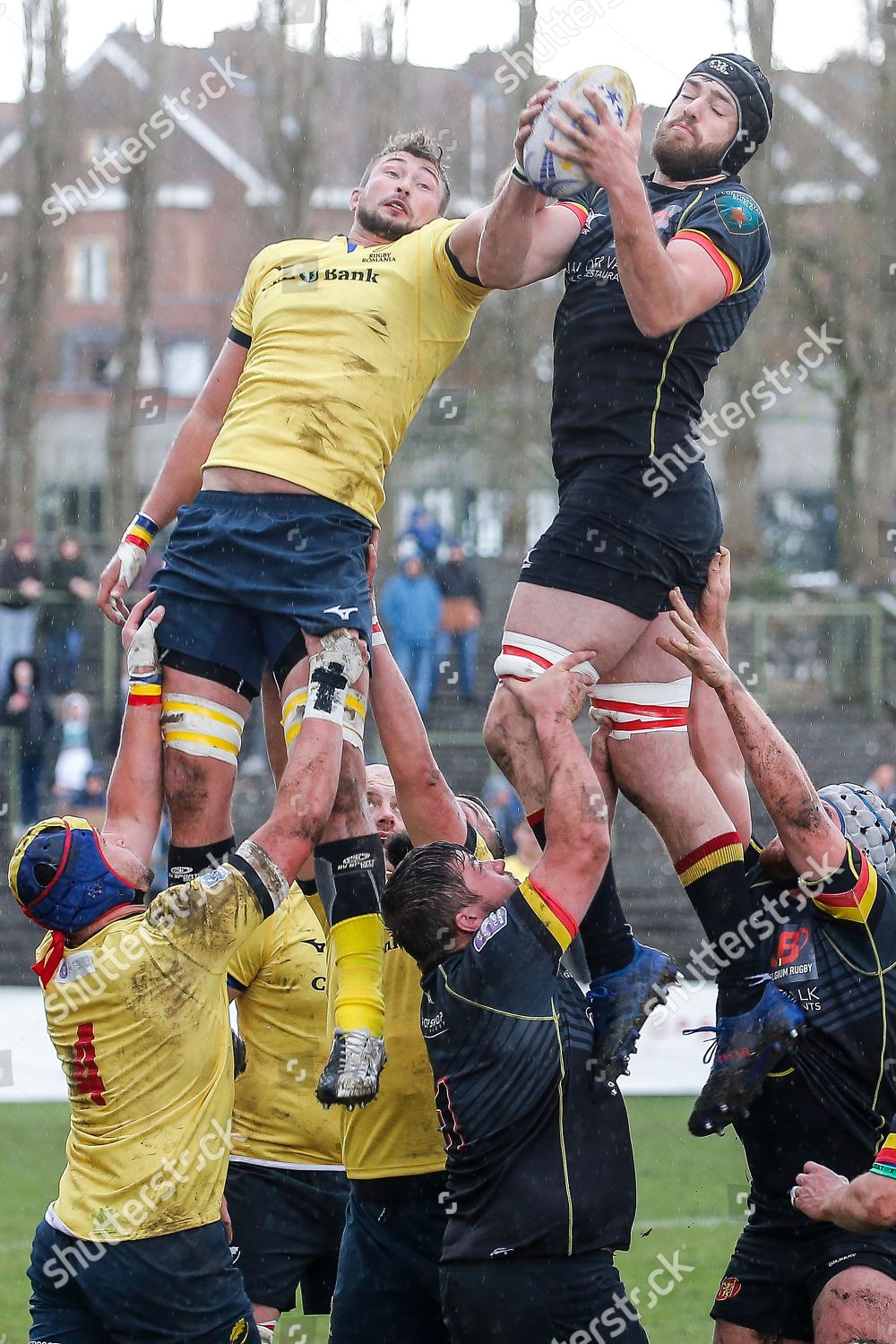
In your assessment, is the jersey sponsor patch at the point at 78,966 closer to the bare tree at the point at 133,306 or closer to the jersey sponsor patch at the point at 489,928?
the jersey sponsor patch at the point at 489,928

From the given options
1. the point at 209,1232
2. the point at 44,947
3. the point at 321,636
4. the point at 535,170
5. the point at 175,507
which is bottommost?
the point at 209,1232

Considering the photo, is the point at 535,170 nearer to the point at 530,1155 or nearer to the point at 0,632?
the point at 530,1155

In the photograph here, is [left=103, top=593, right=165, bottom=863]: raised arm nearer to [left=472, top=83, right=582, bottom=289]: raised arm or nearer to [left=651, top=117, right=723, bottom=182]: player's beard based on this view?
[left=472, top=83, right=582, bottom=289]: raised arm

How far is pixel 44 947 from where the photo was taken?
4445mm

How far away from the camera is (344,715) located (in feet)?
15.5

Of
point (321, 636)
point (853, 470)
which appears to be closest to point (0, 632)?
point (321, 636)

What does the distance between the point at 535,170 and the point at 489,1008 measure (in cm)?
218

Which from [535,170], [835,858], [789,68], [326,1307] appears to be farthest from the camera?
[789,68]

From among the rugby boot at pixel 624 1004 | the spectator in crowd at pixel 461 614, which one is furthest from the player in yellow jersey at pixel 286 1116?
the spectator in crowd at pixel 461 614

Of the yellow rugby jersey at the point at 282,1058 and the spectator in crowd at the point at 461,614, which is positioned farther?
the spectator in crowd at the point at 461,614

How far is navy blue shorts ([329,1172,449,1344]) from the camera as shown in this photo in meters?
4.91

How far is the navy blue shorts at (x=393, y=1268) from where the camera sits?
16.1ft

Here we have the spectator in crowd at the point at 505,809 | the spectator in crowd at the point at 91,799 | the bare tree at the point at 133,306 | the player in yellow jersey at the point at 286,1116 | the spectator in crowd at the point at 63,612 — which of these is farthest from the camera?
the bare tree at the point at 133,306

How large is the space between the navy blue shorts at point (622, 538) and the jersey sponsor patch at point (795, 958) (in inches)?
39.9
